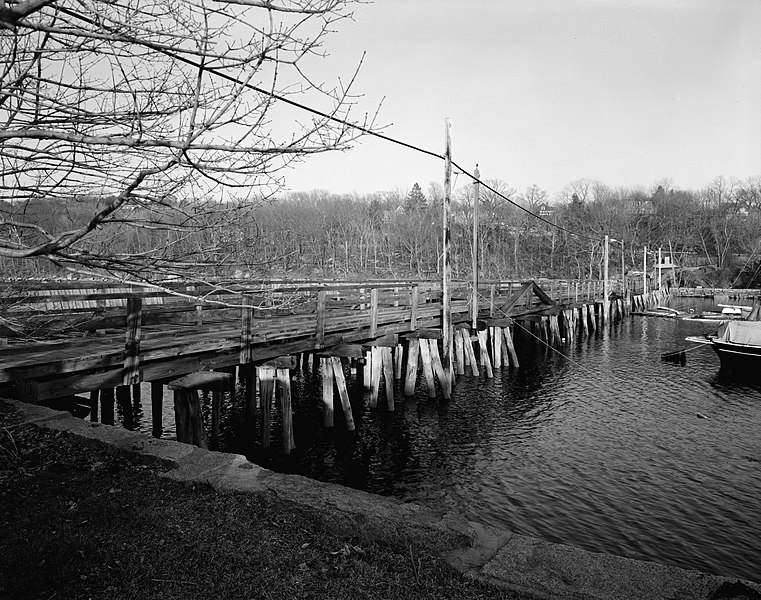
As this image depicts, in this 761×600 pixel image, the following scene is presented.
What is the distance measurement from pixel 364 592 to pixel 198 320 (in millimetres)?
10463

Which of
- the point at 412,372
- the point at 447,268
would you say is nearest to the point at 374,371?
the point at 412,372

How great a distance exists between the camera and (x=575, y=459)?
36.7ft

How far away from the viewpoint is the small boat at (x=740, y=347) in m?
20.1

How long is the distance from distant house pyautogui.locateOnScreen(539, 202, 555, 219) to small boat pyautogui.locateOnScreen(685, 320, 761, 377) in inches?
2273

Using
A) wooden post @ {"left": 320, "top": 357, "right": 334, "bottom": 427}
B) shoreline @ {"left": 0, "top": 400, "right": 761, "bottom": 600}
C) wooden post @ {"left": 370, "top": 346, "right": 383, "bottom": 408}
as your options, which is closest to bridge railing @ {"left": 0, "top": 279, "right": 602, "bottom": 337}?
wooden post @ {"left": 370, "top": 346, "right": 383, "bottom": 408}

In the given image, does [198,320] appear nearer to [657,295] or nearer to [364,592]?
[364,592]

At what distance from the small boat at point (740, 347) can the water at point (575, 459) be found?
2049 millimetres

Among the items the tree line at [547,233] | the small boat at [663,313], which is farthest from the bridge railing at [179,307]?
the tree line at [547,233]

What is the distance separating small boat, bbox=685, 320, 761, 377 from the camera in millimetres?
20109

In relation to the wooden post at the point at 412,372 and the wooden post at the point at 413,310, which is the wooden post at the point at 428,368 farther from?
the wooden post at the point at 413,310

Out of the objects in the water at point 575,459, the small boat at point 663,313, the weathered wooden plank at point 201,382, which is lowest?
the water at point 575,459

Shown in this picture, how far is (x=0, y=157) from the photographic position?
3.87 metres

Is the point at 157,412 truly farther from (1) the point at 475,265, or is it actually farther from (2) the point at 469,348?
(2) the point at 469,348

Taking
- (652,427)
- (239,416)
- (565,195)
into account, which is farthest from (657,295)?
(239,416)
